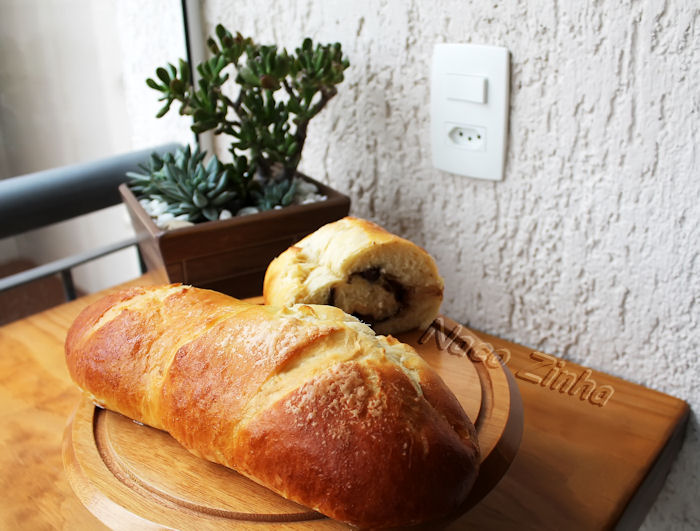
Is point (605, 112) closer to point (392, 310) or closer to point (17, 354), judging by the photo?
point (392, 310)

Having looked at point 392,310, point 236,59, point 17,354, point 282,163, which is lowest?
point 17,354

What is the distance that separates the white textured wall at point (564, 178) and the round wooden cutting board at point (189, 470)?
164mm

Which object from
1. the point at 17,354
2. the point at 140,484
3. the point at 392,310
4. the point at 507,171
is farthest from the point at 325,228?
the point at 17,354

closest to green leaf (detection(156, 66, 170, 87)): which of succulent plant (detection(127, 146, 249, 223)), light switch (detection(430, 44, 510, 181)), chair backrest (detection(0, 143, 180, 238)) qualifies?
succulent plant (detection(127, 146, 249, 223))

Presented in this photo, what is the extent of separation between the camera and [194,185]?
82cm

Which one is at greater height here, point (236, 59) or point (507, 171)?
point (236, 59)

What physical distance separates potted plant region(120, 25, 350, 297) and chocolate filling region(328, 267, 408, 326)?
0.18 meters

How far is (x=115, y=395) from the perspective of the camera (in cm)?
59

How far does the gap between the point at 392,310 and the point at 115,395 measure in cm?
29

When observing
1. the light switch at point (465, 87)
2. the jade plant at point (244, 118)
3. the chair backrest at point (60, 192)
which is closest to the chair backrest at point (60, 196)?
the chair backrest at point (60, 192)

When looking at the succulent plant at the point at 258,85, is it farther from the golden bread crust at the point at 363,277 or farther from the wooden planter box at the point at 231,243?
the golden bread crust at the point at 363,277

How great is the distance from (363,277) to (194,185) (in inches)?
10.8

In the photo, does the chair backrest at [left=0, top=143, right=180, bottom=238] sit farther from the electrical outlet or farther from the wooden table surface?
the electrical outlet

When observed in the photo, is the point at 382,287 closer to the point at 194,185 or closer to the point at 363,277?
the point at 363,277
